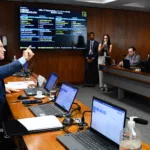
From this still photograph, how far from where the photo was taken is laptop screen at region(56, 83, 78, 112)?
6.60 feet

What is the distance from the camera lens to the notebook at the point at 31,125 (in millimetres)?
1580

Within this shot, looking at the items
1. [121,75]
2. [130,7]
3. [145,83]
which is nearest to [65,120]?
[145,83]

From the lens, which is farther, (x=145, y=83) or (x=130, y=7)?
(x=130, y=7)

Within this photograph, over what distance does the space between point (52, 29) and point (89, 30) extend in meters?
1.28

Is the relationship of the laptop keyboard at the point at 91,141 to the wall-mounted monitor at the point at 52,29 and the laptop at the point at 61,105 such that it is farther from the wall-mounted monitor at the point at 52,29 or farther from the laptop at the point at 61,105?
the wall-mounted monitor at the point at 52,29

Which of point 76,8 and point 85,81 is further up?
point 76,8

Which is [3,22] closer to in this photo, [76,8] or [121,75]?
[76,8]

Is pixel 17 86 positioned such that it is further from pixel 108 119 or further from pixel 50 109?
pixel 108 119

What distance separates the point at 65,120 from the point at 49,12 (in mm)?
5181

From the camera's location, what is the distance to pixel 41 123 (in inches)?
67.8

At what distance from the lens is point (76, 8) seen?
6957 mm

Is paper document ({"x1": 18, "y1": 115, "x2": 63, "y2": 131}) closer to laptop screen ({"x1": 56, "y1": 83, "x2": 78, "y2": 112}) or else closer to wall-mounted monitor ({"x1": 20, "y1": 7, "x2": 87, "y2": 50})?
laptop screen ({"x1": 56, "y1": 83, "x2": 78, "y2": 112})

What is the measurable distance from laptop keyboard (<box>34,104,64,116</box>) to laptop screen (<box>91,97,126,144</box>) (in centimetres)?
50

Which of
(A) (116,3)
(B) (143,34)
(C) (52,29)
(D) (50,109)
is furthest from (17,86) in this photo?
(B) (143,34)
